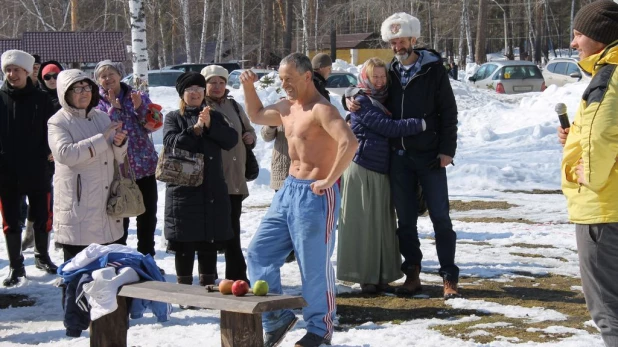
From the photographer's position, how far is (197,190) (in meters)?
6.67

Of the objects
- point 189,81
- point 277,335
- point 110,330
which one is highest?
point 189,81

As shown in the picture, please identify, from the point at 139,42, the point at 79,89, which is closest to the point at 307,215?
the point at 79,89

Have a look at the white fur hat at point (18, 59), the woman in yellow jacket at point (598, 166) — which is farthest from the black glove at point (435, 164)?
the white fur hat at point (18, 59)

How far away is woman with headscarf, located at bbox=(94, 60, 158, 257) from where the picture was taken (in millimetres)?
7312

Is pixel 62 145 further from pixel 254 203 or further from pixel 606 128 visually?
pixel 254 203

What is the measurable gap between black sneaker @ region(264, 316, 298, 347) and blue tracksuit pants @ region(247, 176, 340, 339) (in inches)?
1.0

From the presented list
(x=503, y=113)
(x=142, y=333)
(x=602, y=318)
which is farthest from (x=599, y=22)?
(x=503, y=113)

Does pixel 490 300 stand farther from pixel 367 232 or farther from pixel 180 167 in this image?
pixel 180 167

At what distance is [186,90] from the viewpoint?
6719 mm

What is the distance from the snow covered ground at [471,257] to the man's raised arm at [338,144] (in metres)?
1.08

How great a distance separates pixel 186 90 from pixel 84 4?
168ft

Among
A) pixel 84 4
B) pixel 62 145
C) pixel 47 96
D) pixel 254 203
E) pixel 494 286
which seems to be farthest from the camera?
pixel 84 4

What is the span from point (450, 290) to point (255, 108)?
7.02 feet

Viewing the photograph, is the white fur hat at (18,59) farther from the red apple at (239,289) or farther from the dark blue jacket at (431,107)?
the red apple at (239,289)
